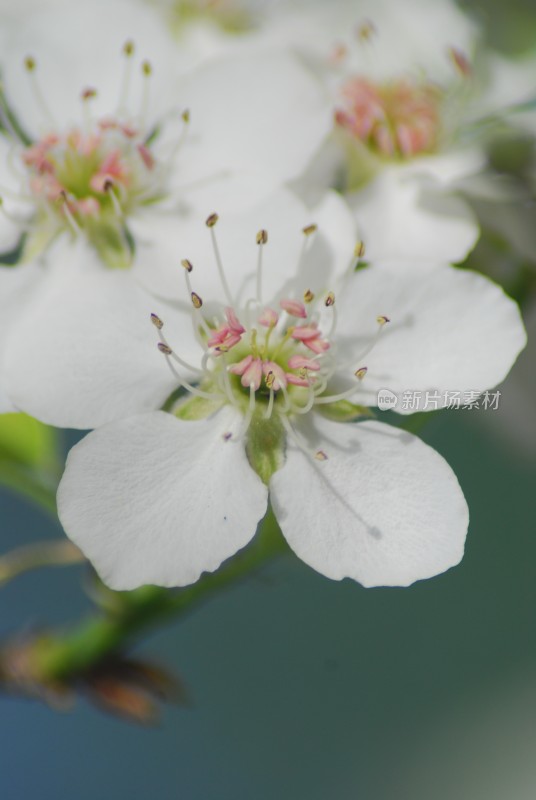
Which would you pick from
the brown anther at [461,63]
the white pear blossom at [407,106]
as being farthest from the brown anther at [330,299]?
the brown anther at [461,63]

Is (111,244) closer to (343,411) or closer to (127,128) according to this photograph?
(127,128)

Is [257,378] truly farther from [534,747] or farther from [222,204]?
[534,747]

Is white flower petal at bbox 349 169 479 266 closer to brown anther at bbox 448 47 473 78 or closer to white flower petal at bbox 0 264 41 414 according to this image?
brown anther at bbox 448 47 473 78

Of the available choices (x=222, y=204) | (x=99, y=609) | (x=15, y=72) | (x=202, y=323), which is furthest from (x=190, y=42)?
(x=99, y=609)

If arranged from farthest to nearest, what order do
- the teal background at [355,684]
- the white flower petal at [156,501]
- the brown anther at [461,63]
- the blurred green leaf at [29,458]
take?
the teal background at [355,684] < the brown anther at [461,63] < the blurred green leaf at [29,458] < the white flower petal at [156,501]

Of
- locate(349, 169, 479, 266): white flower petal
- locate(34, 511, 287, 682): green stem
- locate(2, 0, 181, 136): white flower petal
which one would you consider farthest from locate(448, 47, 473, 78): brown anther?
locate(34, 511, 287, 682): green stem

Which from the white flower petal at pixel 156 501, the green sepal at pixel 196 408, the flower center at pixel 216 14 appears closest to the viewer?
the white flower petal at pixel 156 501

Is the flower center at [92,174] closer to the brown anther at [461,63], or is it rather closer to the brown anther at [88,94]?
the brown anther at [88,94]

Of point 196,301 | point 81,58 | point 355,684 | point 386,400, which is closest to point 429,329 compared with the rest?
point 386,400
